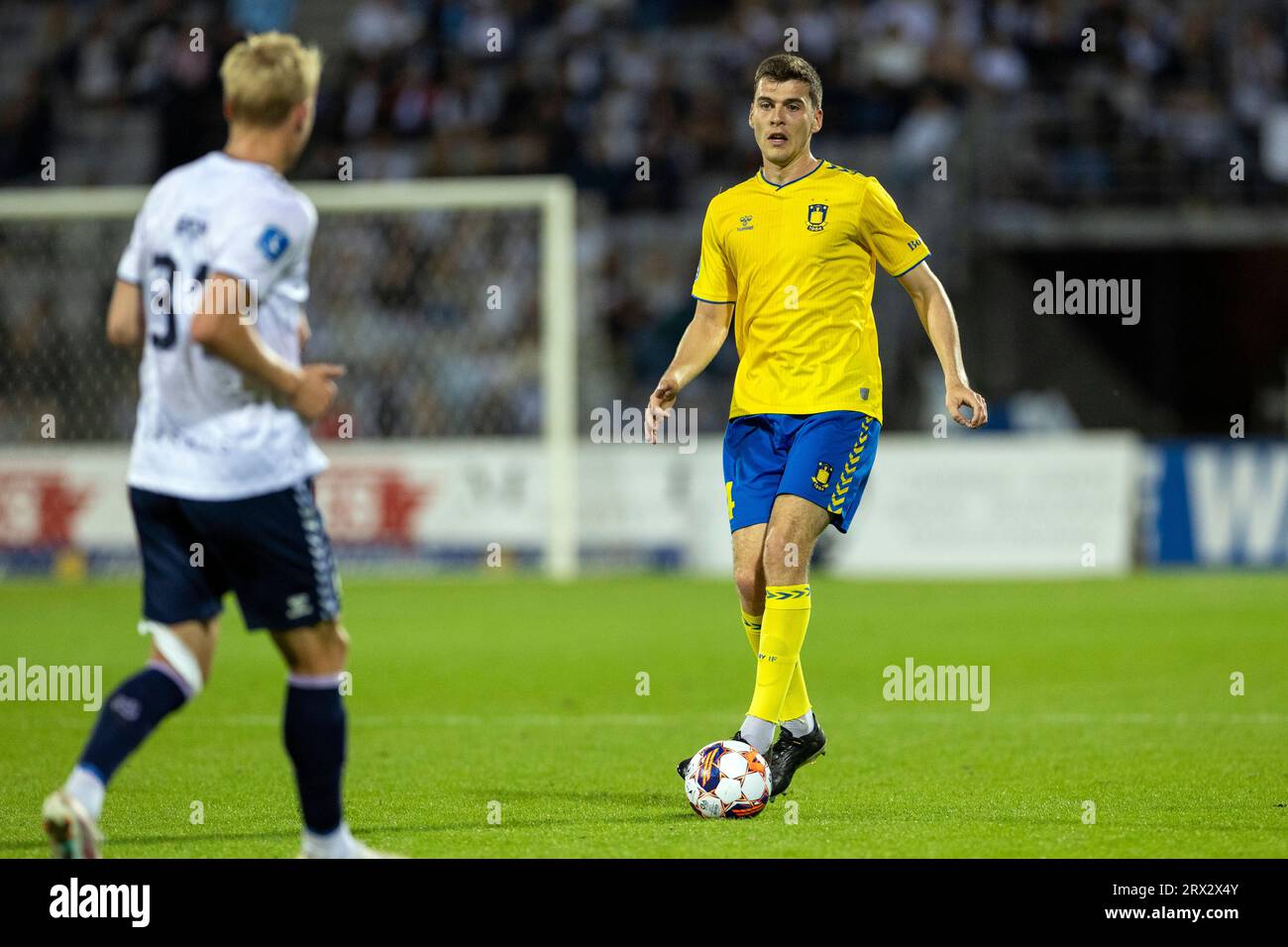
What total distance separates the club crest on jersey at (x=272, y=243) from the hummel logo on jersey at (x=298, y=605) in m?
0.81

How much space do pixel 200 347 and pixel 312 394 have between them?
0.30 metres

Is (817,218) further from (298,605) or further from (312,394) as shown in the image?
(298,605)

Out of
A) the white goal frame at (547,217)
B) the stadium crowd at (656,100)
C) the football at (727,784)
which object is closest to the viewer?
the football at (727,784)

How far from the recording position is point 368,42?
2309cm

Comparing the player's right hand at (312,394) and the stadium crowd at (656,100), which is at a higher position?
the stadium crowd at (656,100)

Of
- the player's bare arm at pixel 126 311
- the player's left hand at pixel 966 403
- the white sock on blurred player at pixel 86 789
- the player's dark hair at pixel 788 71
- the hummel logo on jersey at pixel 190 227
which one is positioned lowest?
the white sock on blurred player at pixel 86 789

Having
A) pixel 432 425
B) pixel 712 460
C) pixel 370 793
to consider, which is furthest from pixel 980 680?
pixel 432 425

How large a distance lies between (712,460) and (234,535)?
13081mm

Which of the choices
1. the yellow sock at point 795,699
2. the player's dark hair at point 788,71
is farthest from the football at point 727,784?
the player's dark hair at point 788,71

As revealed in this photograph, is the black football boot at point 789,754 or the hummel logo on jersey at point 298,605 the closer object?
the hummel logo on jersey at point 298,605

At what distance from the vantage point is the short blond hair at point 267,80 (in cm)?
461

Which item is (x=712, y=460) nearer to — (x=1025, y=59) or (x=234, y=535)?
(x=1025, y=59)

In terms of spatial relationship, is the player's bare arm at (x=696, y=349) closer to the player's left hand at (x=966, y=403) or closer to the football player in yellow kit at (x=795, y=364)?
the football player in yellow kit at (x=795, y=364)

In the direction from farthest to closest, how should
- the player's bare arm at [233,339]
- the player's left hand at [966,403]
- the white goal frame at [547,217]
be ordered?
the white goal frame at [547,217] < the player's left hand at [966,403] < the player's bare arm at [233,339]
